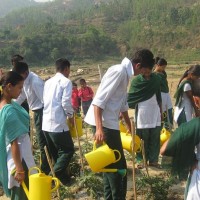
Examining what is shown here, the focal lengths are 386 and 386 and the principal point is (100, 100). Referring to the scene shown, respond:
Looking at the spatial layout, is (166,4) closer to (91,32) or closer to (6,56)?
(91,32)

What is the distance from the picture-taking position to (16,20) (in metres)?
118

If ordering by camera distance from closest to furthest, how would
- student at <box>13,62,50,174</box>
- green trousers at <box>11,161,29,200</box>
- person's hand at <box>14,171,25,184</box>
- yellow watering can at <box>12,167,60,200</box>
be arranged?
yellow watering can at <box>12,167,60,200</box> < person's hand at <box>14,171,25,184</box> < green trousers at <box>11,161,29,200</box> < student at <box>13,62,50,174</box>

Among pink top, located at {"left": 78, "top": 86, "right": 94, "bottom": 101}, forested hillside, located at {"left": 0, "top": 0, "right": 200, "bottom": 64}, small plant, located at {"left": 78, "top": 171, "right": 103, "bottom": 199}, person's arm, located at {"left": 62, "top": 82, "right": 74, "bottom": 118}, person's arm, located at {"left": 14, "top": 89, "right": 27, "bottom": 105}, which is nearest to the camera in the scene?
small plant, located at {"left": 78, "top": 171, "right": 103, "bottom": 199}

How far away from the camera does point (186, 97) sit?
4.81 metres

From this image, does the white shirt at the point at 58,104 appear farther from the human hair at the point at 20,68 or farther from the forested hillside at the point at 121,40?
the forested hillside at the point at 121,40

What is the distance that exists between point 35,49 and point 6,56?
432cm

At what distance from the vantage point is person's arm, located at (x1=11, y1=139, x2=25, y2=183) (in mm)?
3041

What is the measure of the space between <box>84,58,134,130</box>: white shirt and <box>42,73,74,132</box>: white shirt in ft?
3.58

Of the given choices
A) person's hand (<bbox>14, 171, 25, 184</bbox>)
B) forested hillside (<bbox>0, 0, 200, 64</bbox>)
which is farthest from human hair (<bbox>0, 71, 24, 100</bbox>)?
forested hillside (<bbox>0, 0, 200, 64</bbox>)

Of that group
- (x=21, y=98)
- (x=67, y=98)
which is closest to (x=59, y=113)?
(x=67, y=98)

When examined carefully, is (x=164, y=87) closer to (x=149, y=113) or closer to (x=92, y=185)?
(x=149, y=113)

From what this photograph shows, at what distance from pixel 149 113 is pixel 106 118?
5.93 ft

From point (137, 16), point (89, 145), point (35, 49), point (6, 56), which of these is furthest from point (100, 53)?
point (89, 145)

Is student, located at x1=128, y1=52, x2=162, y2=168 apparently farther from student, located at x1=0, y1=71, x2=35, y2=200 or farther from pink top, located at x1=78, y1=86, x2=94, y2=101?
pink top, located at x1=78, y1=86, x2=94, y2=101
